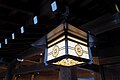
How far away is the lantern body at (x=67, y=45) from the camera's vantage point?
2.30m

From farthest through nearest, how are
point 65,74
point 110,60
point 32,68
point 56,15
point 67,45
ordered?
point 32,68, point 110,60, point 65,74, point 56,15, point 67,45

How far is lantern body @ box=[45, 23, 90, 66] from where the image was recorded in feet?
7.55

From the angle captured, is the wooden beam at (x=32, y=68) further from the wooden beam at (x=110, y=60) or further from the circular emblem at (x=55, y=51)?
the circular emblem at (x=55, y=51)

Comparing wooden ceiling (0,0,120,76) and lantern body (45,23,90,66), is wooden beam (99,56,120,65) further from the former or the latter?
lantern body (45,23,90,66)

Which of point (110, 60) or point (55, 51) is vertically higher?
point (55, 51)

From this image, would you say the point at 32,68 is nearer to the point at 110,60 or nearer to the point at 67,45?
the point at 110,60

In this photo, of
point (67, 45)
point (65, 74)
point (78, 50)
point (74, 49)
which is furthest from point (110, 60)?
point (67, 45)

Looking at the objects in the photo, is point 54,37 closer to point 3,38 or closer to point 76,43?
point 76,43

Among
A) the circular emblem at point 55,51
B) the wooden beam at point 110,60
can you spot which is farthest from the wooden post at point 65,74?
the circular emblem at point 55,51

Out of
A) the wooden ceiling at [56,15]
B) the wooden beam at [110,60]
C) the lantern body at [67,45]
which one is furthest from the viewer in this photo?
the wooden beam at [110,60]

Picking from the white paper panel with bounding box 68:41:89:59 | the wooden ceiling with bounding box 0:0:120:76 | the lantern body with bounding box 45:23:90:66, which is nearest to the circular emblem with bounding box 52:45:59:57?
the lantern body with bounding box 45:23:90:66

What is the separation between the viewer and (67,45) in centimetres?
229

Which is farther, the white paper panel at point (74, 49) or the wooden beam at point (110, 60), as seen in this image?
the wooden beam at point (110, 60)

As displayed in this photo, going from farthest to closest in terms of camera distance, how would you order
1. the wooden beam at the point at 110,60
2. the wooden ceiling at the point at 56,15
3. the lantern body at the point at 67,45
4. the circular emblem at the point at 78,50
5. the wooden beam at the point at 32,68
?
the wooden beam at the point at 32,68 → the wooden beam at the point at 110,60 → the wooden ceiling at the point at 56,15 → the circular emblem at the point at 78,50 → the lantern body at the point at 67,45
